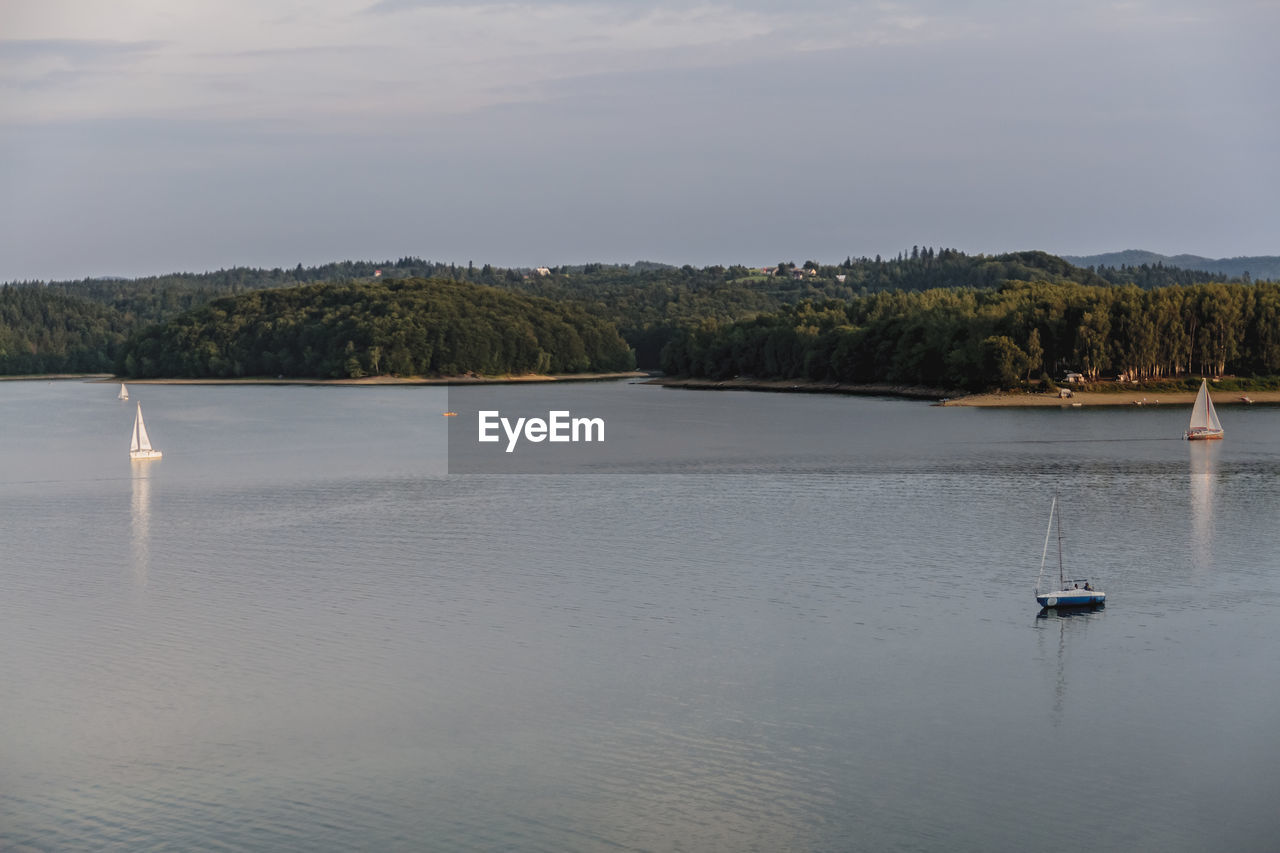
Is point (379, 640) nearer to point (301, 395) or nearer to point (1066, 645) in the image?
point (1066, 645)

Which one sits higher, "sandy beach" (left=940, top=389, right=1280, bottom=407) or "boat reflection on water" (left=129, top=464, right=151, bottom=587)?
"sandy beach" (left=940, top=389, right=1280, bottom=407)

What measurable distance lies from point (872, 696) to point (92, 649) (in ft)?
51.5

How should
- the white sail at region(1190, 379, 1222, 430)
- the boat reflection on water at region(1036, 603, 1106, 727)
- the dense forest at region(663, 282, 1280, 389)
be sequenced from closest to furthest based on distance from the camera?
the boat reflection on water at region(1036, 603, 1106, 727) < the white sail at region(1190, 379, 1222, 430) < the dense forest at region(663, 282, 1280, 389)

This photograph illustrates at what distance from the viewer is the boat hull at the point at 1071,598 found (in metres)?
31.1

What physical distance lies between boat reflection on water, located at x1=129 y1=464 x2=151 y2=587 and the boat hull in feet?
73.2

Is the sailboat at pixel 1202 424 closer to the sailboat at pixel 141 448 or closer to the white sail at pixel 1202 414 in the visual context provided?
the white sail at pixel 1202 414

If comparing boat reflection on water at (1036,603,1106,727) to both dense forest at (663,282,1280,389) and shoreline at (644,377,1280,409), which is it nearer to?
shoreline at (644,377,1280,409)

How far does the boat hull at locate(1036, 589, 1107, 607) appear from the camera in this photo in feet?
102

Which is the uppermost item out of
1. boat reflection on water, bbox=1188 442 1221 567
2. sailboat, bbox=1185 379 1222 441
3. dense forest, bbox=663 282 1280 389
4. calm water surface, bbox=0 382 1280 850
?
dense forest, bbox=663 282 1280 389

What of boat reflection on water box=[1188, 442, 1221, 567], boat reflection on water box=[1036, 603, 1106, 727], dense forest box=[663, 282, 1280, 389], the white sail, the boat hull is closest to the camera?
boat reflection on water box=[1036, 603, 1106, 727]

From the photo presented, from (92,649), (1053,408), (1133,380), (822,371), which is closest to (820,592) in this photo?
(92,649)

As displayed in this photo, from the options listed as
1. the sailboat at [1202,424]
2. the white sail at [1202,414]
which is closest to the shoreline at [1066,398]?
the white sail at [1202,414]

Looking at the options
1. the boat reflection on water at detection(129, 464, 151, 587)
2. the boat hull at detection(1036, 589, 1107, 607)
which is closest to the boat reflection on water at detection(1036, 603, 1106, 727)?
the boat hull at detection(1036, 589, 1107, 607)

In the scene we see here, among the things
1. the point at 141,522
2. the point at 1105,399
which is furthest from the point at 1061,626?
the point at 1105,399
